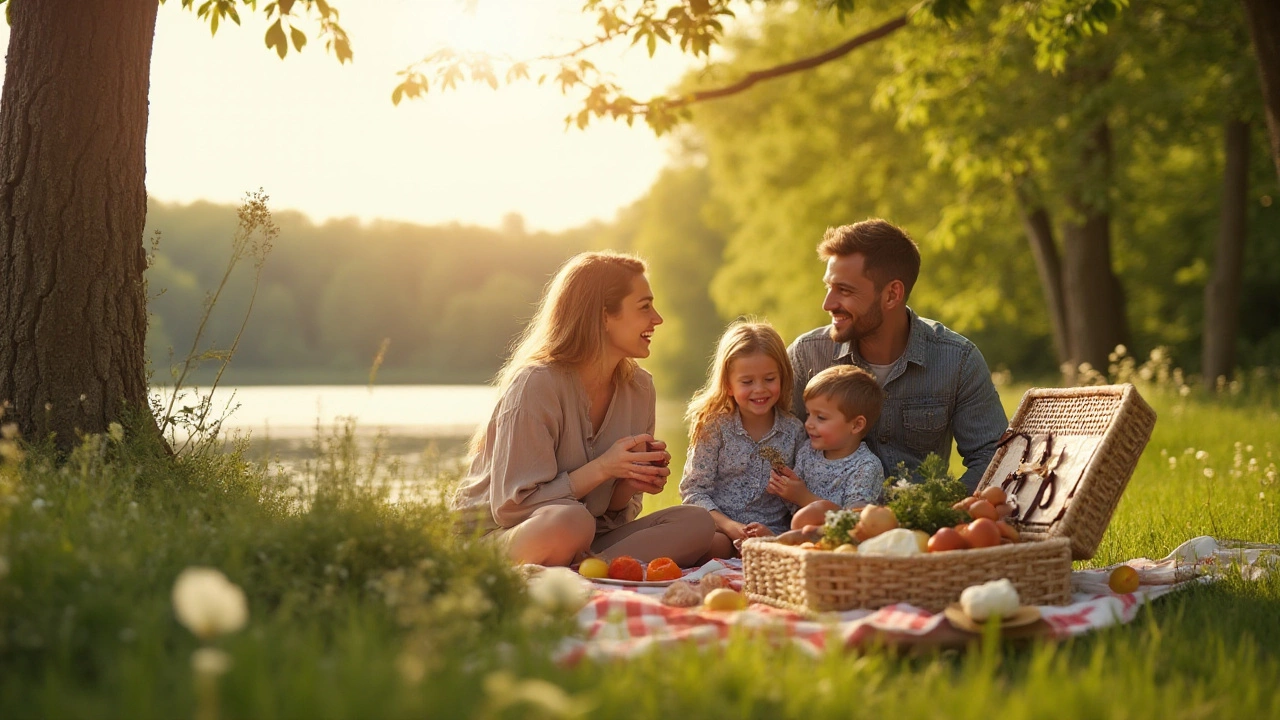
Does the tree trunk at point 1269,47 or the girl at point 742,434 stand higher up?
the tree trunk at point 1269,47

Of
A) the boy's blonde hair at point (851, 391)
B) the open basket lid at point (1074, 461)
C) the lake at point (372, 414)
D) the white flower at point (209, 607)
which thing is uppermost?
the boy's blonde hair at point (851, 391)

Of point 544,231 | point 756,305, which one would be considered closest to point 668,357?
point 544,231

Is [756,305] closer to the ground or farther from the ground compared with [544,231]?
closer to the ground

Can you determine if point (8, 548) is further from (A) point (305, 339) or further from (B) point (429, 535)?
(A) point (305, 339)

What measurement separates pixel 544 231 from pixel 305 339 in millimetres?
8442

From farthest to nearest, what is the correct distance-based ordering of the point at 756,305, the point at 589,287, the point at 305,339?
the point at 305,339 → the point at 756,305 → the point at 589,287

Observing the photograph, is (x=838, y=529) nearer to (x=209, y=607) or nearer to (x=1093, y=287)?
(x=209, y=607)

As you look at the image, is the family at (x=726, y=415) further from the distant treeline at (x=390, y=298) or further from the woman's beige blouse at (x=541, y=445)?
the distant treeline at (x=390, y=298)

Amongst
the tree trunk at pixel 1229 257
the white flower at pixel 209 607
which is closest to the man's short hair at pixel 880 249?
the white flower at pixel 209 607

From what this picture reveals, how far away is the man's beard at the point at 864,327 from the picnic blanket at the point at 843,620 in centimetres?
150

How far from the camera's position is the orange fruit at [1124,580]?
4.02 m

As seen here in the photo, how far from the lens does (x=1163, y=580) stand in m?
4.24

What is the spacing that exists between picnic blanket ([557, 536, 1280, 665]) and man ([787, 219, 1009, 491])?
1.11 m

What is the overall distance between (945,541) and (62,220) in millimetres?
3801
